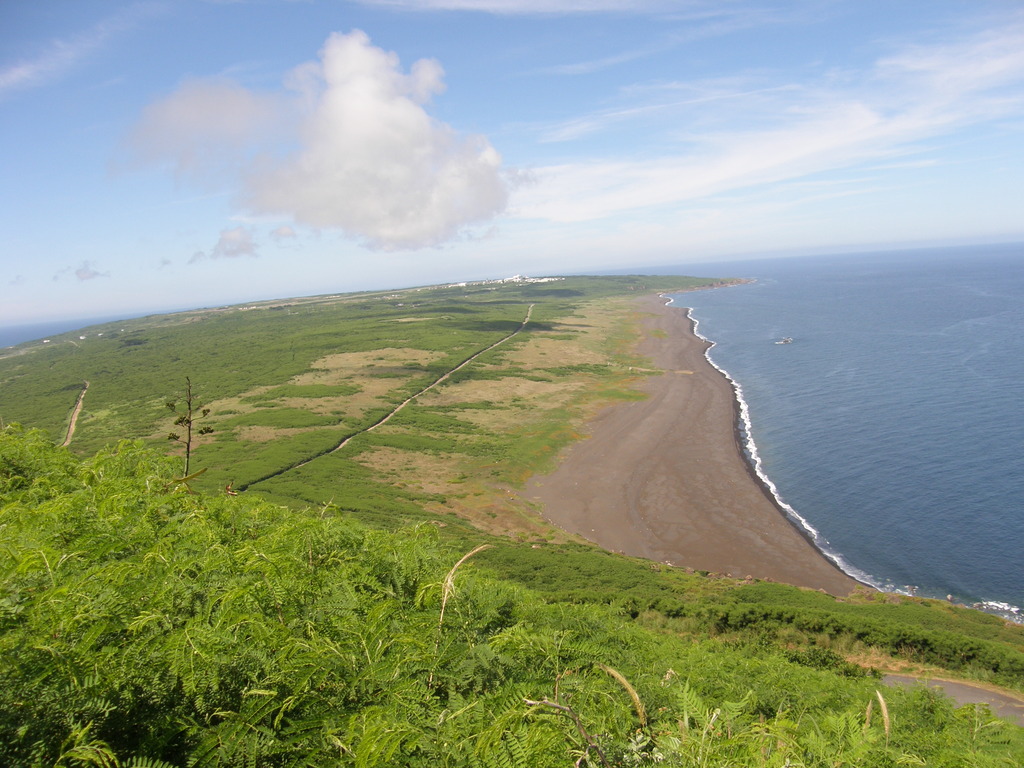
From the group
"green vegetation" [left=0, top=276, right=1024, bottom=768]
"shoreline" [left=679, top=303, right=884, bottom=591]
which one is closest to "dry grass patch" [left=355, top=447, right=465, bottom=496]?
"green vegetation" [left=0, top=276, right=1024, bottom=768]

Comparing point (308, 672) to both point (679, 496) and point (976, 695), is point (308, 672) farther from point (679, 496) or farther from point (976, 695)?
point (679, 496)

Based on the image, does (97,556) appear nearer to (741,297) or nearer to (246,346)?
(246,346)

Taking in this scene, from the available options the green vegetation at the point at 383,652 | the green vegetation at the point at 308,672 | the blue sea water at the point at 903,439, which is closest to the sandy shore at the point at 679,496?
the blue sea water at the point at 903,439

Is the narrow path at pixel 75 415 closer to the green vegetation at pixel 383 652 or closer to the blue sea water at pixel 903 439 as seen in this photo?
the green vegetation at pixel 383 652

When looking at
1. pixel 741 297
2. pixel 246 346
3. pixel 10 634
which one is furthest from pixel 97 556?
pixel 741 297

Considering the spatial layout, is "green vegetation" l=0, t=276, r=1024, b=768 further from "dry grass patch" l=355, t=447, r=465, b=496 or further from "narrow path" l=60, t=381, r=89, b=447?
"narrow path" l=60, t=381, r=89, b=447
